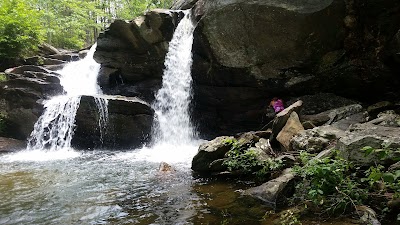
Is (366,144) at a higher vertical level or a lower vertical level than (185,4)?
lower

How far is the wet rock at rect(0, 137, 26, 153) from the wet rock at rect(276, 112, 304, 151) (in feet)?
38.6

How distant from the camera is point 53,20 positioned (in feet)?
85.4

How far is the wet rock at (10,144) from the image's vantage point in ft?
44.2

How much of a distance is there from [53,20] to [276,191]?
86.8 feet

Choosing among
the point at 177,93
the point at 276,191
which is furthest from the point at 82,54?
the point at 276,191

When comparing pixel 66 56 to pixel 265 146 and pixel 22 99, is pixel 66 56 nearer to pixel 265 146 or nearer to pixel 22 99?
pixel 22 99

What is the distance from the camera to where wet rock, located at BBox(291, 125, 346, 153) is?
706 centimetres

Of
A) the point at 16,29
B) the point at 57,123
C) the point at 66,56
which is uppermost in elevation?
the point at 16,29

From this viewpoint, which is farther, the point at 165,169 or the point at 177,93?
Result: the point at 177,93

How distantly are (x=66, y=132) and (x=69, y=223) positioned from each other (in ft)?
30.6

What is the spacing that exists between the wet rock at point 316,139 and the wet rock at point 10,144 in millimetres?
12291

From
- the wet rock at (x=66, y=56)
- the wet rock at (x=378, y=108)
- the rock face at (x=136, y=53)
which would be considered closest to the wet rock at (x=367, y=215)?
the wet rock at (x=378, y=108)

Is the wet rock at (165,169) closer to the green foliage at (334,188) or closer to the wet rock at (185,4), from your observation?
the green foliage at (334,188)

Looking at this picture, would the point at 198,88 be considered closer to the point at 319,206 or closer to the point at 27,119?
the point at 27,119
